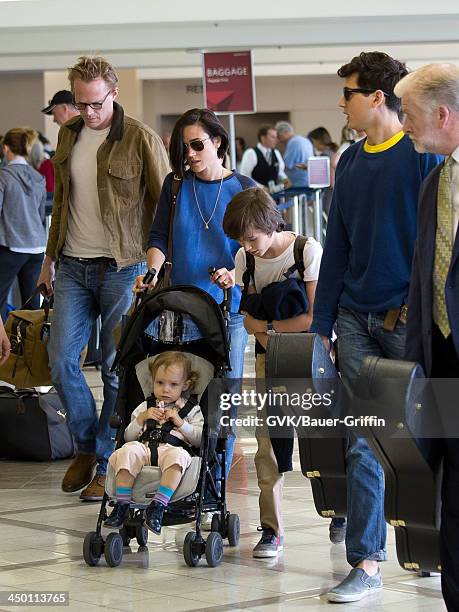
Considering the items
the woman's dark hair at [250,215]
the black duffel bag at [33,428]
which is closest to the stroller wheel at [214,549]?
the woman's dark hair at [250,215]

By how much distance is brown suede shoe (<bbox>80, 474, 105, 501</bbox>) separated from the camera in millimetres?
5781

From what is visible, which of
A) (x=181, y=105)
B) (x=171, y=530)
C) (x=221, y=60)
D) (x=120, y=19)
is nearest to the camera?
(x=171, y=530)

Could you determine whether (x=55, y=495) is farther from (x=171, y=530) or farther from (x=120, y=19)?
(x=120, y=19)

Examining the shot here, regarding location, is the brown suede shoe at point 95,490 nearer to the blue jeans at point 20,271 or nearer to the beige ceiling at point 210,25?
the blue jeans at point 20,271

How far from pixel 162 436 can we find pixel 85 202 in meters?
1.55

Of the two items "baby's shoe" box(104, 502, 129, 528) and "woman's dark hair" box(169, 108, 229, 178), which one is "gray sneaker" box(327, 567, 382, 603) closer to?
"baby's shoe" box(104, 502, 129, 528)

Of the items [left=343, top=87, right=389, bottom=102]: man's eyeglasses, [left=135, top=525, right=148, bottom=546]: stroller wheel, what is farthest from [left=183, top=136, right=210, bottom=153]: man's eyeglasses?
[left=135, top=525, right=148, bottom=546]: stroller wheel

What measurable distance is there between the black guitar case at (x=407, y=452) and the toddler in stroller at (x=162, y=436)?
3.91ft

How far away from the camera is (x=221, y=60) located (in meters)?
13.9

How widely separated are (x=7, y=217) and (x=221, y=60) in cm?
469

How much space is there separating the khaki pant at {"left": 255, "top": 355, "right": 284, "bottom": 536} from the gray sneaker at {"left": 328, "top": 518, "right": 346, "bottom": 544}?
271 millimetres

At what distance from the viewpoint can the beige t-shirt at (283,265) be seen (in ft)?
15.2

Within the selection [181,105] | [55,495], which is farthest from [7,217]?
[181,105]

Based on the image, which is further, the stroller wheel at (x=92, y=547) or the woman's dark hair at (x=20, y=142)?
the woman's dark hair at (x=20, y=142)
